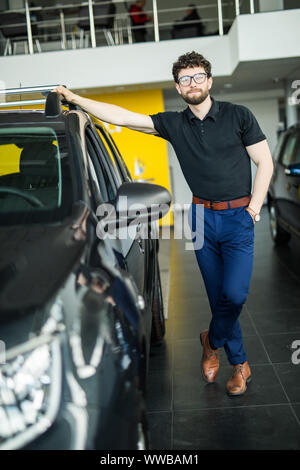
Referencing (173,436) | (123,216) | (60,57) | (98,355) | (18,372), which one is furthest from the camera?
(60,57)

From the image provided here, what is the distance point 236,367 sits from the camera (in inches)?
130

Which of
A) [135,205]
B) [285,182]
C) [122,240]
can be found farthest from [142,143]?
[135,205]

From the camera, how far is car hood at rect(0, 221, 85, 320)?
1565mm

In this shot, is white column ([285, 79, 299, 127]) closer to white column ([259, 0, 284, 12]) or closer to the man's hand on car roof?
white column ([259, 0, 284, 12])


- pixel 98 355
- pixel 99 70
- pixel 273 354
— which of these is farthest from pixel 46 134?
pixel 99 70

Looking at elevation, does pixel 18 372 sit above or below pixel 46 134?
below

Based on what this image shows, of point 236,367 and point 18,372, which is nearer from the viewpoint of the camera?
point 18,372

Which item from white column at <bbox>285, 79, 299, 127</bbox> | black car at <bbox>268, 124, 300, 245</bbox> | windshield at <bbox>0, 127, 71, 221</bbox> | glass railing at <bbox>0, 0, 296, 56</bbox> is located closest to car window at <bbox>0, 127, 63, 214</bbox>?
windshield at <bbox>0, 127, 71, 221</bbox>

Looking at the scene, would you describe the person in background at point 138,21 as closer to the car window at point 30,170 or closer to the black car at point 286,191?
the black car at point 286,191

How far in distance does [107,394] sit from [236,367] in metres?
1.94

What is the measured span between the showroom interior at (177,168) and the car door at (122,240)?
495 millimetres

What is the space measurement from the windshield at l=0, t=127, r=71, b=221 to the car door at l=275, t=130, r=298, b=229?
459 centimetres

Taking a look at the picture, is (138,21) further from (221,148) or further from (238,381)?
(238,381)
